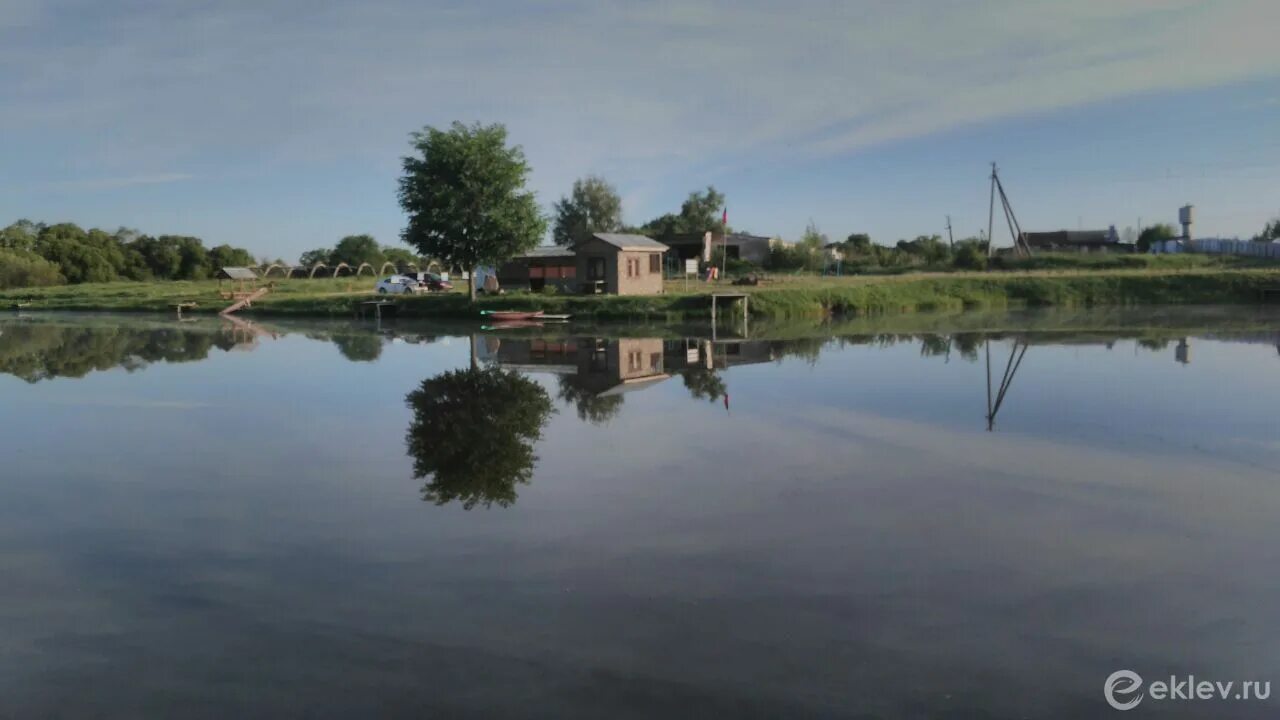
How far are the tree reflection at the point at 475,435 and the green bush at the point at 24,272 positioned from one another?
73.8m

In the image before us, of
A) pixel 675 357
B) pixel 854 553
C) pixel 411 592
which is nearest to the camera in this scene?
pixel 411 592

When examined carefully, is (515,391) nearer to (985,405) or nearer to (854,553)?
(985,405)

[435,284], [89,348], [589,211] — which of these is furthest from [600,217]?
[89,348]

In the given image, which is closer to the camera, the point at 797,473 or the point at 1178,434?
the point at 797,473

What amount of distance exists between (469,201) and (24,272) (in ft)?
178

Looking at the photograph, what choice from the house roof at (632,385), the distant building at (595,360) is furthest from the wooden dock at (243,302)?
the house roof at (632,385)

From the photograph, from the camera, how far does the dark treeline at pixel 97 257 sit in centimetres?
7962

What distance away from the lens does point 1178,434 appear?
13.8m

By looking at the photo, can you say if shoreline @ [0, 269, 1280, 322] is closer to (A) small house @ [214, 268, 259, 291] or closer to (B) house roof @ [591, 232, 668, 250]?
(B) house roof @ [591, 232, 668, 250]

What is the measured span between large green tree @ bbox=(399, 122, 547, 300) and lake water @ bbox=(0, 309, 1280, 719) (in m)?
27.5

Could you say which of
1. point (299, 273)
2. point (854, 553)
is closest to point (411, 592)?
point (854, 553)

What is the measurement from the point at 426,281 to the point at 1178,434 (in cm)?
4970

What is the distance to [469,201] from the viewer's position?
4619cm

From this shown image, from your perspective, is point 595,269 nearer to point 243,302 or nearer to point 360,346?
point 360,346
